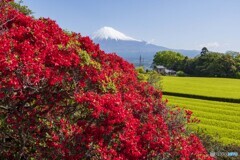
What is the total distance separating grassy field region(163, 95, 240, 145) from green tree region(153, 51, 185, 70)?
98.5 metres

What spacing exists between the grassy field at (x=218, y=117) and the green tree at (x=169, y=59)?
323 feet

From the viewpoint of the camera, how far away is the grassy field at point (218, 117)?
2990 centimetres

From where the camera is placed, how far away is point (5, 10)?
10.1 m

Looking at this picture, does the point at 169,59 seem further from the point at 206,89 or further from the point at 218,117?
the point at 218,117

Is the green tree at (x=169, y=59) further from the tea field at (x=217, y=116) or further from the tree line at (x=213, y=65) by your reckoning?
the tea field at (x=217, y=116)

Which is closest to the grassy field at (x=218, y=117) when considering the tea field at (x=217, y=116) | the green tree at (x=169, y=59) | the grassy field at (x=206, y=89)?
the tea field at (x=217, y=116)

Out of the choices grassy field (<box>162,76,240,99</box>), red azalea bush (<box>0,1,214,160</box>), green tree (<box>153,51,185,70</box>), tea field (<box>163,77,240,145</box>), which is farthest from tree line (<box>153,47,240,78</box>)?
red azalea bush (<box>0,1,214,160</box>)

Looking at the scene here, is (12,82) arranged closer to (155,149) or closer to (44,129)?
(44,129)

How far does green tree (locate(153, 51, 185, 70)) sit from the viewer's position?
151125mm

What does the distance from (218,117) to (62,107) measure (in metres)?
30.4

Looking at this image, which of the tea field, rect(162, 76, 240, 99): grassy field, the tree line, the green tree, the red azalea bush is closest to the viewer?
the red azalea bush

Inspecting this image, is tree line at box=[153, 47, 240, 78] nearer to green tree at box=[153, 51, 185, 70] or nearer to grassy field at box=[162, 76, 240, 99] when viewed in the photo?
green tree at box=[153, 51, 185, 70]

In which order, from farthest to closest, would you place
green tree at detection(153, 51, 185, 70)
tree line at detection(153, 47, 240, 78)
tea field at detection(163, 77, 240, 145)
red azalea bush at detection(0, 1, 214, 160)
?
green tree at detection(153, 51, 185, 70) < tree line at detection(153, 47, 240, 78) < tea field at detection(163, 77, 240, 145) < red azalea bush at detection(0, 1, 214, 160)

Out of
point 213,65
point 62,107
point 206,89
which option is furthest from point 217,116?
point 213,65
